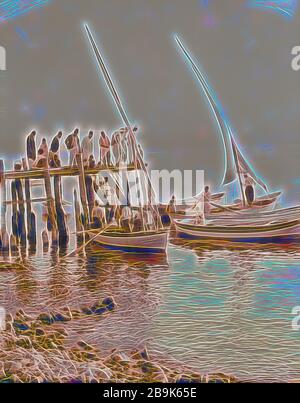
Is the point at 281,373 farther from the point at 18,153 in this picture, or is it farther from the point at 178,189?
the point at 18,153

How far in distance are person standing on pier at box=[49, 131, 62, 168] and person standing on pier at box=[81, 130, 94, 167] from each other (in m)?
0.11

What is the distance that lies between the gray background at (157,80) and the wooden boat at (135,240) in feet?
1.02

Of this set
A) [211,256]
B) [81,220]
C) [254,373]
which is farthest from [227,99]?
[254,373]

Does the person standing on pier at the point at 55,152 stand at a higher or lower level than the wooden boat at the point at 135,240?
higher

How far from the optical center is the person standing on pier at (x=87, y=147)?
213cm

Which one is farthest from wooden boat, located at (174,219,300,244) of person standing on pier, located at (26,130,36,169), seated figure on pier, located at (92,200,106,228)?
person standing on pier, located at (26,130,36,169)

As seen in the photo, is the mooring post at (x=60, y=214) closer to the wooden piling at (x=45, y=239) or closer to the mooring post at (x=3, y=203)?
the wooden piling at (x=45, y=239)

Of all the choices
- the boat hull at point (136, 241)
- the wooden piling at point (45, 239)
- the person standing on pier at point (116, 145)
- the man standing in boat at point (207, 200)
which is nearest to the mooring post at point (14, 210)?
the wooden piling at point (45, 239)

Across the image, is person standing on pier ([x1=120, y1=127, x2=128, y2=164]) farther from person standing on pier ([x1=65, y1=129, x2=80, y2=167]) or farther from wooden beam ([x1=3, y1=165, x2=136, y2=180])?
person standing on pier ([x1=65, y1=129, x2=80, y2=167])

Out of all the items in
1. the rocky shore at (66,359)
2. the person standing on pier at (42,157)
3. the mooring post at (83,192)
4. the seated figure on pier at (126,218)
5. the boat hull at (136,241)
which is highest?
the person standing on pier at (42,157)

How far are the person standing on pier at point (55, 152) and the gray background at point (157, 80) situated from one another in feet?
0.14

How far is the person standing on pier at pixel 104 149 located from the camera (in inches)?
83.8


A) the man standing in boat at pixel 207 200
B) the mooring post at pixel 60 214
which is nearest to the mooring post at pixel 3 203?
the mooring post at pixel 60 214

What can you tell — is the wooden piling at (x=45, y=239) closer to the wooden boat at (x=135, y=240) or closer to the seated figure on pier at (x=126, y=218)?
the wooden boat at (x=135, y=240)
